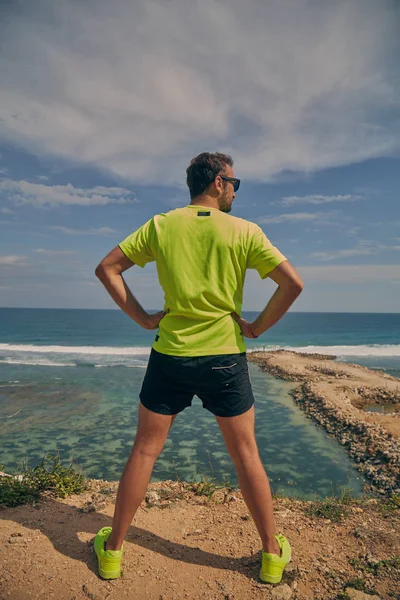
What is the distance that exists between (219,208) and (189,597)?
2.74 meters

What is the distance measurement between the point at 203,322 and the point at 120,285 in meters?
0.67

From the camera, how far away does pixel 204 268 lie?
264 centimetres

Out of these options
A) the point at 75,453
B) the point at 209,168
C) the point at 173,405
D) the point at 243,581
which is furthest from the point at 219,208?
the point at 75,453

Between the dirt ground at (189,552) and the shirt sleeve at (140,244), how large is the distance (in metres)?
2.30

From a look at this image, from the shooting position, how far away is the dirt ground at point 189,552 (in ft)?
8.85

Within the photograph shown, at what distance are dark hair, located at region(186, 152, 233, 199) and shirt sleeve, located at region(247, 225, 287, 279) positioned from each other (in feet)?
1.61

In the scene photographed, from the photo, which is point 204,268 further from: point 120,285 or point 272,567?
point 272,567

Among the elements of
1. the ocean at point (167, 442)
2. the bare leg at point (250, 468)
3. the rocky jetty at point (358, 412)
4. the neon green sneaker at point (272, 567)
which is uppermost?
the bare leg at point (250, 468)

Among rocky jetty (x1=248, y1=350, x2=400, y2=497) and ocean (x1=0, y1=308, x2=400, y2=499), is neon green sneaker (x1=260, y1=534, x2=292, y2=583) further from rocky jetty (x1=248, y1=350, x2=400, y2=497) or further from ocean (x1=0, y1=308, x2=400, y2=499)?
rocky jetty (x1=248, y1=350, x2=400, y2=497)

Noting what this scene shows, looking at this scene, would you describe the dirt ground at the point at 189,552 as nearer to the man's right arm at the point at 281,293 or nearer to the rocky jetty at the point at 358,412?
the man's right arm at the point at 281,293

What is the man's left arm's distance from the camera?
8.92 ft

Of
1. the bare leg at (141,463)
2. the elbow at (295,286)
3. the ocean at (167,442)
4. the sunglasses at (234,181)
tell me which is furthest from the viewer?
the ocean at (167,442)

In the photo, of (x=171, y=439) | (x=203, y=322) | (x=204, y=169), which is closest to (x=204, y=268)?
(x=203, y=322)

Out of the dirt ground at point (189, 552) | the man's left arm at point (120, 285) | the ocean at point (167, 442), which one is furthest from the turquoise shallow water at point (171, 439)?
the man's left arm at point (120, 285)
